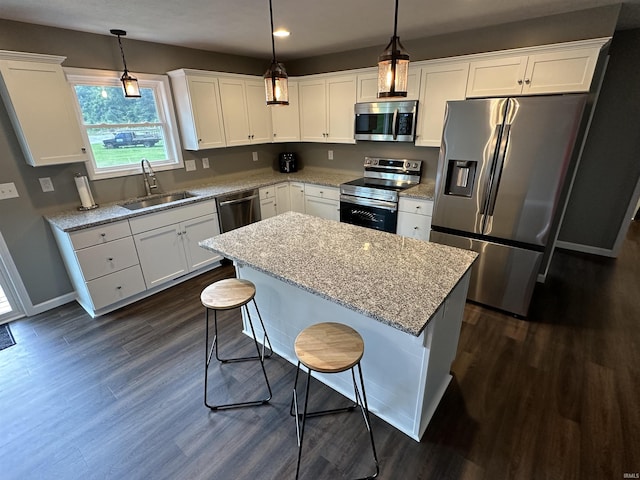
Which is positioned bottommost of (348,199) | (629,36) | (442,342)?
(442,342)

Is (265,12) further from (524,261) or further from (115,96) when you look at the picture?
(524,261)

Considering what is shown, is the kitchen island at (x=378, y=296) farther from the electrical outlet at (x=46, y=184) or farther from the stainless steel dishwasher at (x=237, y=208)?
the electrical outlet at (x=46, y=184)

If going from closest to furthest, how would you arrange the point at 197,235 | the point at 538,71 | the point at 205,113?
the point at 538,71 < the point at 197,235 < the point at 205,113

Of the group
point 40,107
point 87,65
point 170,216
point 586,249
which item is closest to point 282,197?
point 170,216

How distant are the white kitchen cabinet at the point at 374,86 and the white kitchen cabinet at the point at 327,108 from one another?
0.10 m

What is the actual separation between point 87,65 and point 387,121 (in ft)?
9.87

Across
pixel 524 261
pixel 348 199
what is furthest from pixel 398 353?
pixel 348 199

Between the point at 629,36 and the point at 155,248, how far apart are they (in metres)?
5.26

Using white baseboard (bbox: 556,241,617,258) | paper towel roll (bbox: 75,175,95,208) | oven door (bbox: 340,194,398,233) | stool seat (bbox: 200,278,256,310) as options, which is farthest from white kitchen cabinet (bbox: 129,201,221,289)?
white baseboard (bbox: 556,241,617,258)

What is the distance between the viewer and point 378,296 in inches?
54.6

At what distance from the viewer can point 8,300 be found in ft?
9.05

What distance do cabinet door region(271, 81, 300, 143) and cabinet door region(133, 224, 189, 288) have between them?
202cm

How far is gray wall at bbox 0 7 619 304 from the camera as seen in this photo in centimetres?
247

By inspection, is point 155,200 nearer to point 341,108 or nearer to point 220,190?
point 220,190
